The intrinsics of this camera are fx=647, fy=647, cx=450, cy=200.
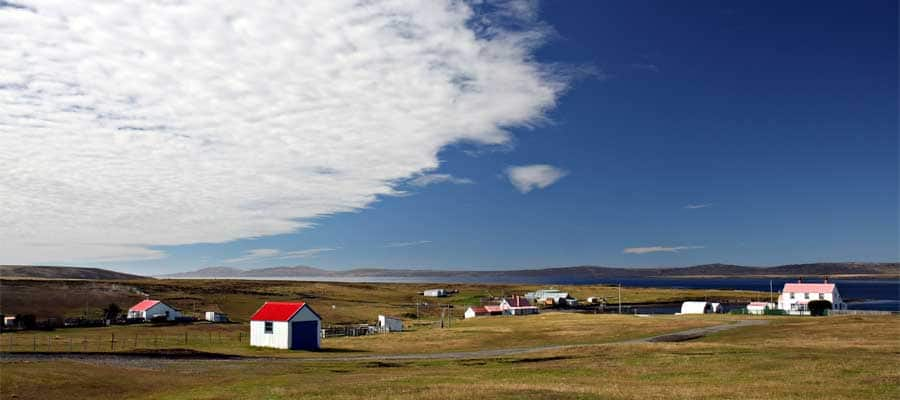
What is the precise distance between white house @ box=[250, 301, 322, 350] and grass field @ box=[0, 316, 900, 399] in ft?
54.3

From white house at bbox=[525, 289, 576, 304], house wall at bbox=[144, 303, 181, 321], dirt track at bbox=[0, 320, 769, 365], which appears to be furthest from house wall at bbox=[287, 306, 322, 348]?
white house at bbox=[525, 289, 576, 304]

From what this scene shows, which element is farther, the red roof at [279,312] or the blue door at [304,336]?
the red roof at [279,312]

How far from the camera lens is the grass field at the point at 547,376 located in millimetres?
27812

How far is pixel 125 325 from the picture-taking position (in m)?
93.9

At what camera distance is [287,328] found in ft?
223

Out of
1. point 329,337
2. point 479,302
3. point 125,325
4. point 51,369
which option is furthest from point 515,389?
point 479,302

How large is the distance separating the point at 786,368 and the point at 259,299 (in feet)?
434

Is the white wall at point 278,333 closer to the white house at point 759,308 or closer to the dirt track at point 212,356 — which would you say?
the dirt track at point 212,356

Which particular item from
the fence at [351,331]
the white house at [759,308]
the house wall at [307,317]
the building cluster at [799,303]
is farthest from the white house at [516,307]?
the house wall at [307,317]

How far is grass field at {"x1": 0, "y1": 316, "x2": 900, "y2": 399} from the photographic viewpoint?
27812mm

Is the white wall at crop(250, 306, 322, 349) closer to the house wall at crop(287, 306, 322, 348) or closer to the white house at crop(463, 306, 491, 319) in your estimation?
the house wall at crop(287, 306, 322, 348)

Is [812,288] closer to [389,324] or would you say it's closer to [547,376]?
[389,324]

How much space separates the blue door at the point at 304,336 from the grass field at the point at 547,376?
16548mm

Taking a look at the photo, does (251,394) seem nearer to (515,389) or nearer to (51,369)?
(515,389)
